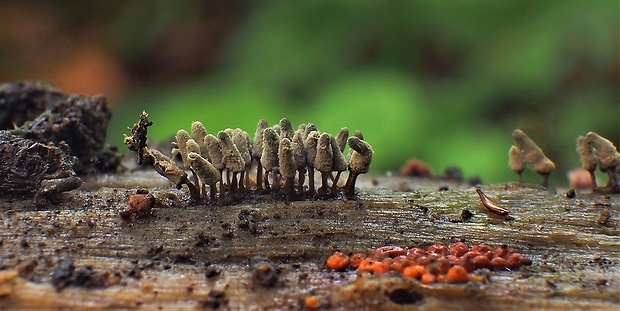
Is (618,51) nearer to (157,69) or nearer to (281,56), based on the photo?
(281,56)

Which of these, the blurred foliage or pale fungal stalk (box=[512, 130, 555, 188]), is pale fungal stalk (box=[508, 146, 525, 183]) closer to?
pale fungal stalk (box=[512, 130, 555, 188])

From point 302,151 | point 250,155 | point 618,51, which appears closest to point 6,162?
point 250,155

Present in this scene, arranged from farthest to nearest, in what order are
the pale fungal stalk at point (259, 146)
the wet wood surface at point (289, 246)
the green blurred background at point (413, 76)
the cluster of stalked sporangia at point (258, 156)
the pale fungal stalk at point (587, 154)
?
the green blurred background at point (413, 76)
the pale fungal stalk at point (587, 154)
the pale fungal stalk at point (259, 146)
the cluster of stalked sporangia at point (258, 156)
the wet wood surface at point (289, 246)

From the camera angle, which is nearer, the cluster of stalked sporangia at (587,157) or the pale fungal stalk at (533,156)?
the cluster of stalked sporangia at (587,157)

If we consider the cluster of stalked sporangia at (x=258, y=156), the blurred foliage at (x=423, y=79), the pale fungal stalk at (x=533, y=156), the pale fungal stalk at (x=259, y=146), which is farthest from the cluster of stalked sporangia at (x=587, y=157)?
the blurred foliage at (x=423, y=79)

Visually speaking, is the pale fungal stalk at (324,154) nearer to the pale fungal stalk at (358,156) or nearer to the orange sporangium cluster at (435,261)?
the pale fungal stalk at (358,156)

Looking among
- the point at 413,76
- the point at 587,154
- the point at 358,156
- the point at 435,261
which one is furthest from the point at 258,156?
the point at 413,76

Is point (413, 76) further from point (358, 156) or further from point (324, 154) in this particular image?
point (324, 154)
